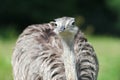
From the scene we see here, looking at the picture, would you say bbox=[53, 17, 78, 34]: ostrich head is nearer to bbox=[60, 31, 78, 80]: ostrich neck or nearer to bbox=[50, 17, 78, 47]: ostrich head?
bbox=[50, 17, 78, 47]: ostrich head

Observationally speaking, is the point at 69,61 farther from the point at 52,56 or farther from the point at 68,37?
the point at 52,56

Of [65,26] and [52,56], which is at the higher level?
[52,56]

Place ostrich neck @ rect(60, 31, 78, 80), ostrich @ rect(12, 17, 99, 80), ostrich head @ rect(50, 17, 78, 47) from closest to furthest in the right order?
ostrich head @ rect(50, 17, 78, 47) < ostrich neck @ rect(60, 31, 78, 80) < ostrich @ rect(12, 17, 99, 80)

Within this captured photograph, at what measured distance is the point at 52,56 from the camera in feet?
26.7

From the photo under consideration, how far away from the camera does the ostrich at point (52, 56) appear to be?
7.37 m

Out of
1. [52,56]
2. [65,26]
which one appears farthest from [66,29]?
[52,56]

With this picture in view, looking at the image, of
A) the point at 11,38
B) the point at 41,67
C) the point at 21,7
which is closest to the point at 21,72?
the point at 41,67

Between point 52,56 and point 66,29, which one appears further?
point 52,56

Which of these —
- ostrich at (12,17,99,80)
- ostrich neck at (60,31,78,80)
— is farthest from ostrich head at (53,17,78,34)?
ostrich neck at (60,31,78,80)

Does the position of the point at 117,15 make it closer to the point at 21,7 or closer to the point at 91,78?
the point at 21,7

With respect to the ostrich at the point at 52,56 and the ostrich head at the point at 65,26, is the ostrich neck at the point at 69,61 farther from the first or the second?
the ostrich head at the point at 65,26

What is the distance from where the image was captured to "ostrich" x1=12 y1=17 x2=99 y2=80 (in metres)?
7.37

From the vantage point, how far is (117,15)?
31.8 meters

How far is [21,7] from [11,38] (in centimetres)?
1154
